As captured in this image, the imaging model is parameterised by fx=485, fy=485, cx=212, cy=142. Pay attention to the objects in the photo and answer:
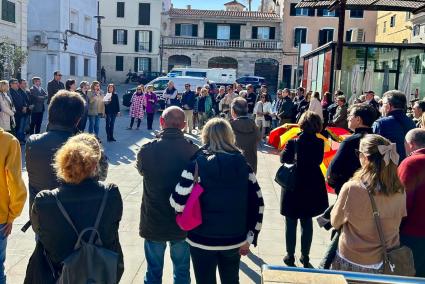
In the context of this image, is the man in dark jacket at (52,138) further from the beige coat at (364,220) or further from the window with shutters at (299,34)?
the window with shutters at (299,34)

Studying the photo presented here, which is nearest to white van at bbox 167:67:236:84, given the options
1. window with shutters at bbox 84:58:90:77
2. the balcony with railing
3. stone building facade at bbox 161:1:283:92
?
window with shutters at bbox 84:58:90:77

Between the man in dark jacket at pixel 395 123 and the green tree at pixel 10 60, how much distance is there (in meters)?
18.3

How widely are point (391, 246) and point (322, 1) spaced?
10.8m

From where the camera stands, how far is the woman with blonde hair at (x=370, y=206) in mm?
3410

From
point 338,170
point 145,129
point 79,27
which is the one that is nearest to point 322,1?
point 145,129

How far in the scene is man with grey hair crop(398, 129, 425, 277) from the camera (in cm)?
377

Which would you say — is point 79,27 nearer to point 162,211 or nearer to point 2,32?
point 2,32

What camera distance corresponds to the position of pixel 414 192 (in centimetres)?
377

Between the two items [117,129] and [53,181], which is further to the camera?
[117,129]

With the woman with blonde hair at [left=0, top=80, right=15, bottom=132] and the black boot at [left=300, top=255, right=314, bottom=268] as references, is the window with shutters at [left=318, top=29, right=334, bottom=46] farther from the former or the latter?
the black boot at [left=300, top=255, right=314, bottom=268]

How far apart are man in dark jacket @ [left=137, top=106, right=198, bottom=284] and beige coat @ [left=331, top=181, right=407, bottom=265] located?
4.11 feet

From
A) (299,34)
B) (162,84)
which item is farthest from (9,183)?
(299,34)

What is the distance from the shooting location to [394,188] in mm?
3434

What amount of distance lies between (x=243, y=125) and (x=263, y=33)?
42427 mm
